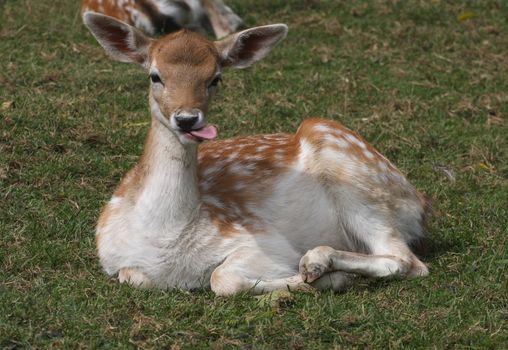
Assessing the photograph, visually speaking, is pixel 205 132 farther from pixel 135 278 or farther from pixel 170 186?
pixel 135 278

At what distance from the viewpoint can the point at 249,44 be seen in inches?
239

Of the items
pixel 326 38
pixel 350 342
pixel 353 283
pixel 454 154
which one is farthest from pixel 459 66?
pixel 350 342

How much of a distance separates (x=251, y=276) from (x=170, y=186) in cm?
62

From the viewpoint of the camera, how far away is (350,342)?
16.2ft

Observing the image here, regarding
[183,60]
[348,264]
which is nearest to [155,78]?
[183,60]

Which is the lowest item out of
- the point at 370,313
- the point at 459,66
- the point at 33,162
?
the point at 459,66

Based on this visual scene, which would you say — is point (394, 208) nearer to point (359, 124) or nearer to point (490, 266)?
point (490, 266)

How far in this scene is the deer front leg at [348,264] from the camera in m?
5.60

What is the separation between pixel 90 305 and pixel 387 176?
1.95 meters

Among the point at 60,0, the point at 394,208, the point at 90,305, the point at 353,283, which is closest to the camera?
the point at 90,305

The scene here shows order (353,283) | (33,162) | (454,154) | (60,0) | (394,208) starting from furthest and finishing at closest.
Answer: (60,0) → (454,154) → (33,162) → (394,208) → (353,283)

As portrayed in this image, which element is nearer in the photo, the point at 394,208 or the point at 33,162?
the point at 394,208

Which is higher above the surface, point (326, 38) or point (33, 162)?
point (33, 162)

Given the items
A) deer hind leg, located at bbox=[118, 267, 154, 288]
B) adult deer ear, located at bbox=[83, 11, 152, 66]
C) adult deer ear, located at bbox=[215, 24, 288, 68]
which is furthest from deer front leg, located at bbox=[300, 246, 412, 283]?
adult deer ear, located at bbox=[83, 11, 152, 66]
